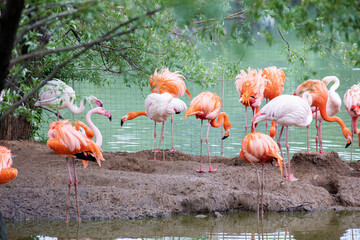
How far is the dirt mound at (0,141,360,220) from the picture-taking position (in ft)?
16.0

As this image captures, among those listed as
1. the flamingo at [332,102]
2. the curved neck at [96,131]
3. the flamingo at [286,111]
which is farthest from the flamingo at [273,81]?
the curved neck at [96,131]

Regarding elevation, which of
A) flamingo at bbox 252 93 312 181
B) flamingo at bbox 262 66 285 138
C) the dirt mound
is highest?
flamingo at bbox 262 66 285 138

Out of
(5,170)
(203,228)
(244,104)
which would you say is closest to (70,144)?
(5,170)

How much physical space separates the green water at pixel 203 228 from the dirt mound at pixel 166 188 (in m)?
0.17

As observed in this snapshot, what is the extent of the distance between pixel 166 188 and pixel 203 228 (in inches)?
37.2

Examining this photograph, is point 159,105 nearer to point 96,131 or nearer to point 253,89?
point 96,131

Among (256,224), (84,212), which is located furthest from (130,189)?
(256,224)

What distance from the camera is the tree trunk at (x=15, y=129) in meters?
7.74

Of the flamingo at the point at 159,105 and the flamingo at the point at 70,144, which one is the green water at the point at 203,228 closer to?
the flamingo at the point at 70,144

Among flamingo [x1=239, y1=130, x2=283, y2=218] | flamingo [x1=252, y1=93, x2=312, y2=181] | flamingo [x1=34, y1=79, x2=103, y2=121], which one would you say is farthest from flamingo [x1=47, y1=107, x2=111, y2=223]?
flamingo [x1=252, y1=93, x2=312, y2=181]

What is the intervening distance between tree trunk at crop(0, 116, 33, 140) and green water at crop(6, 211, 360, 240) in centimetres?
352

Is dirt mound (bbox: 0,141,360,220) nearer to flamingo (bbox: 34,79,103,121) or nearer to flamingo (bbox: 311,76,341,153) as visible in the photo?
flamingo (bbox: 34,79,103,121)

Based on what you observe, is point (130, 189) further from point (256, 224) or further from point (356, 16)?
point (356, 16)

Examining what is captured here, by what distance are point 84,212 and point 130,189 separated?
0.61 m
